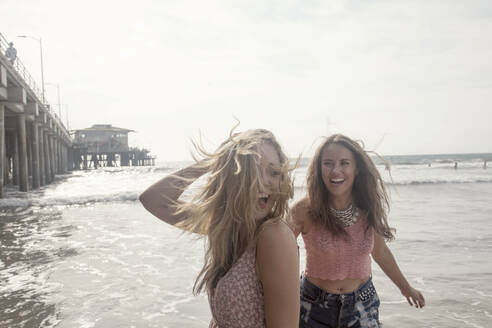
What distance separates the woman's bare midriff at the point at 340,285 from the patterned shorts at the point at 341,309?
0.03 metres

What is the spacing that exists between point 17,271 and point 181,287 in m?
2.45

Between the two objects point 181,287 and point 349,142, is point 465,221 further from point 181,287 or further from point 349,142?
point 349,142

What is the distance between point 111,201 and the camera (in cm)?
1658

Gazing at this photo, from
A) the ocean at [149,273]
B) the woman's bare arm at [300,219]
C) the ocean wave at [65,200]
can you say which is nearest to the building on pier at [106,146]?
the ocean wave at [65,200]

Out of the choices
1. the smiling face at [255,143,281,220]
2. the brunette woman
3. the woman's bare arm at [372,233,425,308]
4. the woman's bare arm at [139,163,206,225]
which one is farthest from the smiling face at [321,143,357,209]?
the smiling face at [255,143,281,220]

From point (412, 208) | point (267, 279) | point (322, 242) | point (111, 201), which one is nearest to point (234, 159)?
point (267, 279)

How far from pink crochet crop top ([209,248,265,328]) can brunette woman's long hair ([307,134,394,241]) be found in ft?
4.59

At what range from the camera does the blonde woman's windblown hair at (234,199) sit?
1432 millimetres

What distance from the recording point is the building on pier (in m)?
68.4

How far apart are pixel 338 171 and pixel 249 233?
146 centimetres

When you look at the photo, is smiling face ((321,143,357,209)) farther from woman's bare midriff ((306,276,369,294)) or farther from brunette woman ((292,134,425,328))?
woman's bare midriff ((306,276,369,294))

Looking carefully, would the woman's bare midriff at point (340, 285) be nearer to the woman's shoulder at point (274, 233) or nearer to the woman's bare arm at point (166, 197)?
the woman's bare arm at point (166, 197)

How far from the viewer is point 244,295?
1381 millimetres

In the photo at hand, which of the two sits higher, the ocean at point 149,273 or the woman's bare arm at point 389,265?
the woman's bare arm at point 389,265
